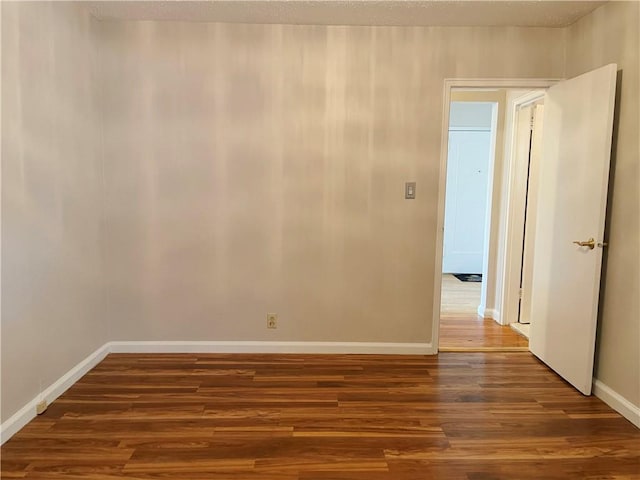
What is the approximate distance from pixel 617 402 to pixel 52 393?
130 inches

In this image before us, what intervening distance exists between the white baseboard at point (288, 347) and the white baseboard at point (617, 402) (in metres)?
1.09

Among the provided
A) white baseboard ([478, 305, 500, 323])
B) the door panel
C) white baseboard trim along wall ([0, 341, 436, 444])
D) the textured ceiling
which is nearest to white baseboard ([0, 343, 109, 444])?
white baseboard trim along wall ([0, 341, 436, 444])

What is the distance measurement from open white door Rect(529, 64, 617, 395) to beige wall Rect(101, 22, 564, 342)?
21.2 inches

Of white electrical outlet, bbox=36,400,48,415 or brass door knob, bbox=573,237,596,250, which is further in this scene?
brass door knob, bbox=573,237,596,250

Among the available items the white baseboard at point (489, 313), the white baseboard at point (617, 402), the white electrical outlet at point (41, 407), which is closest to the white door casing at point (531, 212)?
the white baseboard at point (489, 313)

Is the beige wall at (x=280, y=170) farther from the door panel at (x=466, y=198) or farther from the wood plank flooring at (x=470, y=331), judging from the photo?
the door panel at (x=466, y=198)

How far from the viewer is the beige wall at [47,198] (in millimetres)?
2244

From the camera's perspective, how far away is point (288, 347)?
345cm

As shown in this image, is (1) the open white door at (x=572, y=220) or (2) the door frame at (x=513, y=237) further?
(2) the door frame at (x=513, y=237)

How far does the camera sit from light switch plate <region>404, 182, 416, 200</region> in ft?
10.9

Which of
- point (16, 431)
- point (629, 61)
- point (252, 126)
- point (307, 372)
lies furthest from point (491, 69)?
point (16, 431)

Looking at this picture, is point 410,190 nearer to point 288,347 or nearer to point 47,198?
point 288,347

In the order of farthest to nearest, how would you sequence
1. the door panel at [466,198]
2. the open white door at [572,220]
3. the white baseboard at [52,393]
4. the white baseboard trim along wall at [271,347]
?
the door panel at [466,198] → the white baseboard trim along wall at [271,347] → the open white door at [572,220] → the white baseboard at [52,393]

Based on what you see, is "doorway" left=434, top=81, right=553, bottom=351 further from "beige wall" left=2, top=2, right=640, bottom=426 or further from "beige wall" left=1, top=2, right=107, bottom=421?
"beige wall" left=1, top=2, right=107, bottom=421
